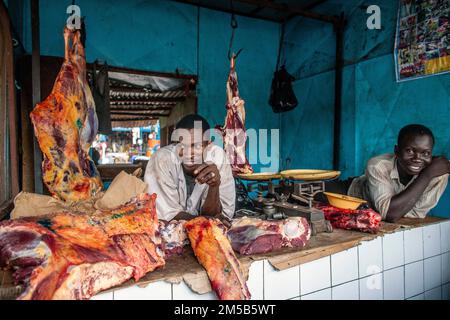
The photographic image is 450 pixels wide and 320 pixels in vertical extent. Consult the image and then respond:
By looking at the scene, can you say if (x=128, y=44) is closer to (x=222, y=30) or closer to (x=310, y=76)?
(x=222, y=30)

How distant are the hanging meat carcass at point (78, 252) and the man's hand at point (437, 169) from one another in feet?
7.64

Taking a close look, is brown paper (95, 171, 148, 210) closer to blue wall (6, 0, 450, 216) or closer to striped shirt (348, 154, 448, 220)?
striped shirt (348, 154, 448, 220)

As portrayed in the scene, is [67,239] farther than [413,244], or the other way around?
[413,244]

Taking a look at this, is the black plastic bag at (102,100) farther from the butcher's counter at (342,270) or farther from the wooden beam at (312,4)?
the wooden beam at (312,4)

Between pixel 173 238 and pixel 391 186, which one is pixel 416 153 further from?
pixel 173 238

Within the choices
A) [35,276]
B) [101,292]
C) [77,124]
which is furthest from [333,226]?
[77,124]

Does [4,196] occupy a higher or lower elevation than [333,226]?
higher

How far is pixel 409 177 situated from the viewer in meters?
2.93

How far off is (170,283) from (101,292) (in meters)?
0.32

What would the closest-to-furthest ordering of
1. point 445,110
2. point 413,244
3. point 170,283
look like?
point 170,283 → point 413,244 → point 445,110

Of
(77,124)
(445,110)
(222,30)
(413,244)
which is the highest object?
(222,30)

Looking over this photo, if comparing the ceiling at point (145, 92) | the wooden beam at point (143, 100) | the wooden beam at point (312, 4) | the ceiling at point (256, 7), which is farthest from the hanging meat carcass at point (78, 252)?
the wooden beam at point (143, 100)

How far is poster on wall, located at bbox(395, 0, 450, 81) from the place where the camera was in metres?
3.85

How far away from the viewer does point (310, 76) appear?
6051mm
